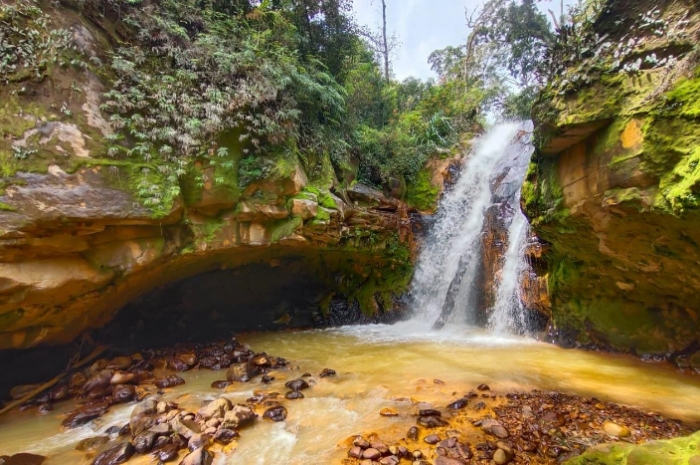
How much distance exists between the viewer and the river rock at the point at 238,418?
151 inches

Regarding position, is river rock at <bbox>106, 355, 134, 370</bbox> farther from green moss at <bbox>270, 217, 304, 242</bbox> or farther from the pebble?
the pebble

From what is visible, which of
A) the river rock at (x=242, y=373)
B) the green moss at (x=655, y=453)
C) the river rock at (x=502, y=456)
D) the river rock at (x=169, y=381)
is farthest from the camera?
the river rock at (x=242, y=373)

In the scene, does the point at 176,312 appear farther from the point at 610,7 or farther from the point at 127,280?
the point at 610,7

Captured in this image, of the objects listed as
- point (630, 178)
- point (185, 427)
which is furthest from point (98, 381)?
point (630, 178)

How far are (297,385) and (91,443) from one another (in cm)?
255

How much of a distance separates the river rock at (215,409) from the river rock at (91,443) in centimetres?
103

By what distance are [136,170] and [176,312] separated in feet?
15.9

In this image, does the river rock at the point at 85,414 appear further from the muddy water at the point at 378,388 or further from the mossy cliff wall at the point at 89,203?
the mossy cliff wall at the point at 89,203

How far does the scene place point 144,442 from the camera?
354 centimetres

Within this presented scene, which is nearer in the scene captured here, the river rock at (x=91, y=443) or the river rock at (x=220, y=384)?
the river rock at (x=91, y=443)

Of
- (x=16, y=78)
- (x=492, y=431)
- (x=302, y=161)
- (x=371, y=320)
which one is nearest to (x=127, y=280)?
(x=16, y=78)

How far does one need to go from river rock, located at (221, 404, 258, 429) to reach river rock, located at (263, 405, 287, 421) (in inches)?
5.9

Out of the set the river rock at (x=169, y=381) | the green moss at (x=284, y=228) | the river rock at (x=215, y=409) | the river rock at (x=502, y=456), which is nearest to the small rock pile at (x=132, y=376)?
the river rock at (x=169, y=381)

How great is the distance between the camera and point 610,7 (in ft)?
15.5
